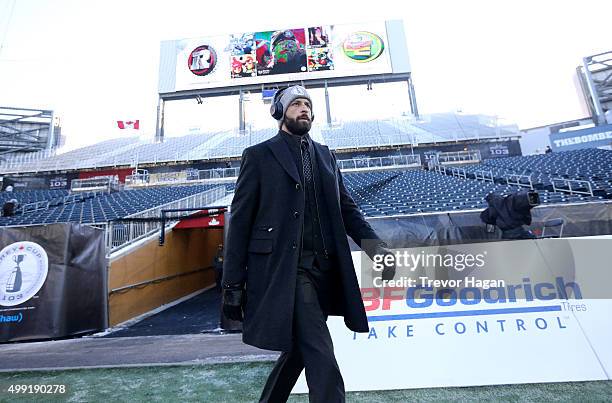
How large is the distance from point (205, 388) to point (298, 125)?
2.14 m

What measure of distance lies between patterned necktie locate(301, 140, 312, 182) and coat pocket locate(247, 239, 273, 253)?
39 cm

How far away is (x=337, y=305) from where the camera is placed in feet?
5.23

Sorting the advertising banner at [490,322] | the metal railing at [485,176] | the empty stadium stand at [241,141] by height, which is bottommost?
the advertising banner at [490,322]

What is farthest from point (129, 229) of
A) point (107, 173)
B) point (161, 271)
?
point (107, 173)

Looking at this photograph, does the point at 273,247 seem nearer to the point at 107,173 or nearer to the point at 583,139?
the point at 107,173

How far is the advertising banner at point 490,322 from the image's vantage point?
2.33 metres

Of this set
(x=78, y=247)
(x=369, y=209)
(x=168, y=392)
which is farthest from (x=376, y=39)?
(x=168, y=392)

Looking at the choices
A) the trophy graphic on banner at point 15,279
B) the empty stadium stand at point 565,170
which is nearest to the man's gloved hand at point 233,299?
the trophy graphic on banner at point 15,279

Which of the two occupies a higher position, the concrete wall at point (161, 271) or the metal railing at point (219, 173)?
the metal railing at point (219, 173)

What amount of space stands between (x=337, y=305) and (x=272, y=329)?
38cm

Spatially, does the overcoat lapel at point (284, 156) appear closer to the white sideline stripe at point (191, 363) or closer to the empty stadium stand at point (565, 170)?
the white sideline stripe at point (191, 363)

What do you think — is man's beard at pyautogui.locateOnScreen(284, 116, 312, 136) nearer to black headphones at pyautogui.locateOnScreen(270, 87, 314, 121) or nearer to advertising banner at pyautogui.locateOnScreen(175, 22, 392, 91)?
black headphones at pyautogui.locateOnScreen(270, 87, 314, 121)

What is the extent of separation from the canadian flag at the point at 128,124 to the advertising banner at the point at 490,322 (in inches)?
1335

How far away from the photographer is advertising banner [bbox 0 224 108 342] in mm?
4586
